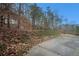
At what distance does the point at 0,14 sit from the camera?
11.5 ft

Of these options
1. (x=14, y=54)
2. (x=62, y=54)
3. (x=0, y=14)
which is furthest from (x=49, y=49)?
(x=0, y=14)

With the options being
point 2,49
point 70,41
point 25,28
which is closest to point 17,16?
point 25,28

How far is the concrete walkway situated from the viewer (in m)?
3.48

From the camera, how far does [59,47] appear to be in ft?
11.5

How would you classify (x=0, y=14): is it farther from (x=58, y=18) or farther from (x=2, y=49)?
(x=58, y=18)

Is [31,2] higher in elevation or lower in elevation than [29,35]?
higher

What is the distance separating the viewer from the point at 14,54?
3.49 m

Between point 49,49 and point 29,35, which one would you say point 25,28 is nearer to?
point 29,35

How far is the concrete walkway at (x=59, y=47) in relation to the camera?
3480 mm

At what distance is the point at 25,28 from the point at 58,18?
1.14 feet

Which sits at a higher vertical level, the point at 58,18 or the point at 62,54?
the point at 58,18

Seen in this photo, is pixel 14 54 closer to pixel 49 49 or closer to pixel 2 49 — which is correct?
pixel 2 49

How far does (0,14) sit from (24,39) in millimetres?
350

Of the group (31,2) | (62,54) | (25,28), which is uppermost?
(31,2)
